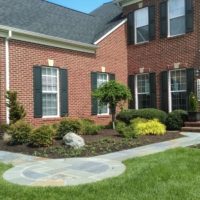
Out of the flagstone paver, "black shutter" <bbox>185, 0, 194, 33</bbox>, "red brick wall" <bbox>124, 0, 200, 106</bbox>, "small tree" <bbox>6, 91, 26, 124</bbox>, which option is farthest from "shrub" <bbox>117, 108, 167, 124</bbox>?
the flagstone paver

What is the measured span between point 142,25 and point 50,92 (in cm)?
621

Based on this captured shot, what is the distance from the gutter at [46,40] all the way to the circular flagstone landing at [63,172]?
6.25 m

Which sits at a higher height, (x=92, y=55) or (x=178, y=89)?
(x=92, y=55)

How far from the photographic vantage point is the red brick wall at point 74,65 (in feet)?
43.5

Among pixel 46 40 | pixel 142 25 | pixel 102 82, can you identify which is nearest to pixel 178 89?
pixel 102 82

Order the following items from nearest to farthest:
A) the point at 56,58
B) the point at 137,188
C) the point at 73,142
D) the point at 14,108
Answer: the point at 137,188 < the point at 73,142 < the point at 14,108 < the point at 56,58

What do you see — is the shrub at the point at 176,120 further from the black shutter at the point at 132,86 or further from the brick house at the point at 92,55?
the black shutter at the point at 132,86

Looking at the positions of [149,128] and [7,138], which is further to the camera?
[149,128]

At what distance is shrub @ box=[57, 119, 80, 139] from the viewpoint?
1217cm

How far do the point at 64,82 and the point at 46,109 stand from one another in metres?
1.38

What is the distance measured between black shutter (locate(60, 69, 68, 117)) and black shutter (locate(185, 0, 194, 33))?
18.9 feet

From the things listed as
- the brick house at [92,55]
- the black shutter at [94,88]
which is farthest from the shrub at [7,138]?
the black shutter at [94,88]

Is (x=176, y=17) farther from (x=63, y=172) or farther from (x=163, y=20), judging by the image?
(x=63, y=172)

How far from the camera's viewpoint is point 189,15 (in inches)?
620
